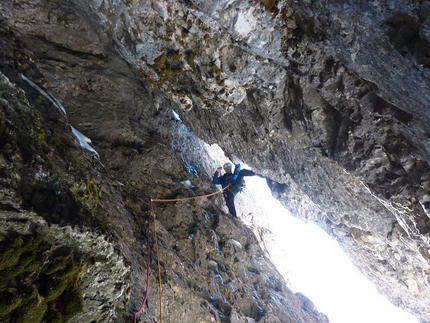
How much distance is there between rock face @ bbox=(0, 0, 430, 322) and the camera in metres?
4.14

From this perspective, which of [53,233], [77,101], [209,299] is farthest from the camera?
[77,101]

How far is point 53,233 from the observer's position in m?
3.88

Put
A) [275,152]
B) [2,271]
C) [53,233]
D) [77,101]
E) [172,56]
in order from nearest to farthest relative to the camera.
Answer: [2,271]
[53,233]
[172,56]
[77,101]
[275,152]

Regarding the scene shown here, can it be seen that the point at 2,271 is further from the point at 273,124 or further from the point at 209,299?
the point at 273,124

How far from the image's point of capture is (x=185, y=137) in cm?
1359

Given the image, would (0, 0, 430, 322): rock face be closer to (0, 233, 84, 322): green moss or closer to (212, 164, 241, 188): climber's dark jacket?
(0, 233, 84, 322): green moss

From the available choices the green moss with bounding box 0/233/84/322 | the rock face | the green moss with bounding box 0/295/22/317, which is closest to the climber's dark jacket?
the rock face

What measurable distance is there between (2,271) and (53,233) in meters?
0.71

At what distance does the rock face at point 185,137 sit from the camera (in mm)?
4141

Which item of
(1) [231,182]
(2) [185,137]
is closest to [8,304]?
(1) [231,182]

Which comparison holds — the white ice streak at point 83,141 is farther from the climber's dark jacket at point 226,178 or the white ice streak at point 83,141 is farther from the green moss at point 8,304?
the climber's dark jacket at point 226,178

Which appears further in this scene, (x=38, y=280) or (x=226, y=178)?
(x=226, y=178)

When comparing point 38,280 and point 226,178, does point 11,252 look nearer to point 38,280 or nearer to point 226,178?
point 38,280

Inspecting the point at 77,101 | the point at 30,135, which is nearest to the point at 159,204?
the point at 77,101
